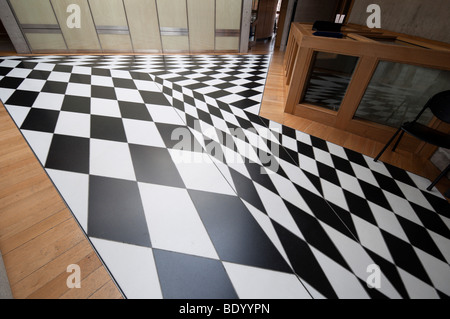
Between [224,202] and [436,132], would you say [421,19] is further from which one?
[224,202]

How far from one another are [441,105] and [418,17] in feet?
6.06

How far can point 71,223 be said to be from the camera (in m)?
1.22

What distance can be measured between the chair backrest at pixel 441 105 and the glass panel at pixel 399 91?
0.21 meters

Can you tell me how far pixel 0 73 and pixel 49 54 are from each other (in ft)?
9.15

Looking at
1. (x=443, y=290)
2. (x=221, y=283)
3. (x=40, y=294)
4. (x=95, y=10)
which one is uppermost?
(x=95, y=10)

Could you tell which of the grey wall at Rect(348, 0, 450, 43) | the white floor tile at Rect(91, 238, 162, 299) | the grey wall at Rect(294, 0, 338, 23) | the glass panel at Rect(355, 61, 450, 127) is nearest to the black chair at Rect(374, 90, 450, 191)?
the glass panel at Rect(355, 61, 450, 127)

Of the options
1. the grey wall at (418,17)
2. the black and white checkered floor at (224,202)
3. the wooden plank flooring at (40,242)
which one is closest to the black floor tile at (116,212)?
the black and white checkered floor at (224,202)

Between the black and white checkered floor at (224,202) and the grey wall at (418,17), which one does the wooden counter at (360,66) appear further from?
the black and white checkered floor at (224,202)

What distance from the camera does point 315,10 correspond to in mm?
6531

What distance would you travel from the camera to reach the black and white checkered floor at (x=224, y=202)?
1.15 m

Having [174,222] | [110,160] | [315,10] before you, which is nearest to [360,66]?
[174,222]

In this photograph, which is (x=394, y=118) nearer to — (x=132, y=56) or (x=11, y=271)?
(x=11, y=271)

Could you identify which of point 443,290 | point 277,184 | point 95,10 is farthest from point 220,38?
point 443,290

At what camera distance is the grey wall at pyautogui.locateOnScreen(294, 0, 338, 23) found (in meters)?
6.37
